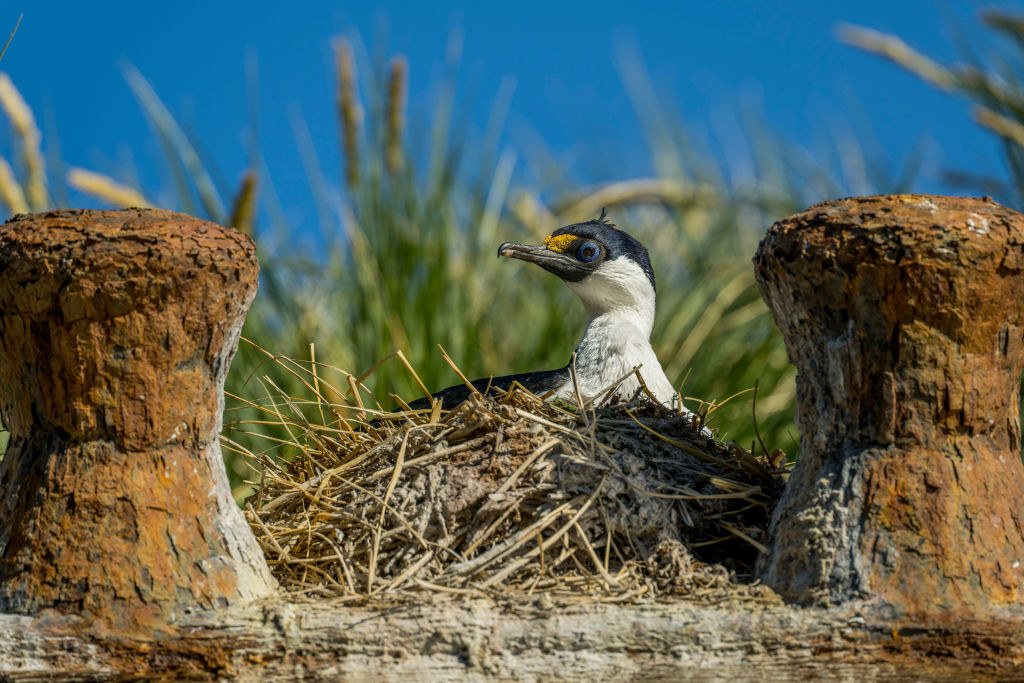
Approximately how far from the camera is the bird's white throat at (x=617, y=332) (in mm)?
4121

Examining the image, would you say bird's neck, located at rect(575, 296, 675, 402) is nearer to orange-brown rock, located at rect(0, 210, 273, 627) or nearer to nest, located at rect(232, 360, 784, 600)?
nest, located at rect(232, 360, 784, 600)

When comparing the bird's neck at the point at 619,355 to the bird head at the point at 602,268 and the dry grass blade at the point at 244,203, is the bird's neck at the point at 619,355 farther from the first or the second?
the dry grass blade at the point at 244,203

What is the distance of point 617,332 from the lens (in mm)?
4371

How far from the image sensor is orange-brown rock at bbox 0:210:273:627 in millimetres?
2467

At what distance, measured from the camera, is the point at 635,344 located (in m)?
4.34

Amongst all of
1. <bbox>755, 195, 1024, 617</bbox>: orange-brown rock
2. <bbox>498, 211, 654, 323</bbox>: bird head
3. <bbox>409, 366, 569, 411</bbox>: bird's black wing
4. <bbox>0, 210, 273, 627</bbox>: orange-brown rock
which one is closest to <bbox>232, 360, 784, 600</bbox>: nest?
<bbox>755, 195, 1024, 617</bbox>: orange-brown rock

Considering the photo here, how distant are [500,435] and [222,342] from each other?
850mm

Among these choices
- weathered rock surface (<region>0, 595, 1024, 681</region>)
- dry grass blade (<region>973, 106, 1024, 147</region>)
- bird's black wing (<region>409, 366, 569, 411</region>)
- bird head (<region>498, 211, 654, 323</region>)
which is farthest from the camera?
dry grass blade (<region>973, 106, 1024, 147</region>)

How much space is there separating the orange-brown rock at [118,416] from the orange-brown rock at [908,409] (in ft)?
4.37

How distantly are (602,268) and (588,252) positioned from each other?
0.29ft

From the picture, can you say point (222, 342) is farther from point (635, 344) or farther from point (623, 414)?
point (635, 344)

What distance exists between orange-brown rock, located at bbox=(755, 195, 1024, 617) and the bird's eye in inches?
77.9

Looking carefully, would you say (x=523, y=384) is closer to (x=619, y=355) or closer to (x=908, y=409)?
(x=619, y=355)

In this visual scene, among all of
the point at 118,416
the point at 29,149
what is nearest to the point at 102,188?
the point at 29,149
